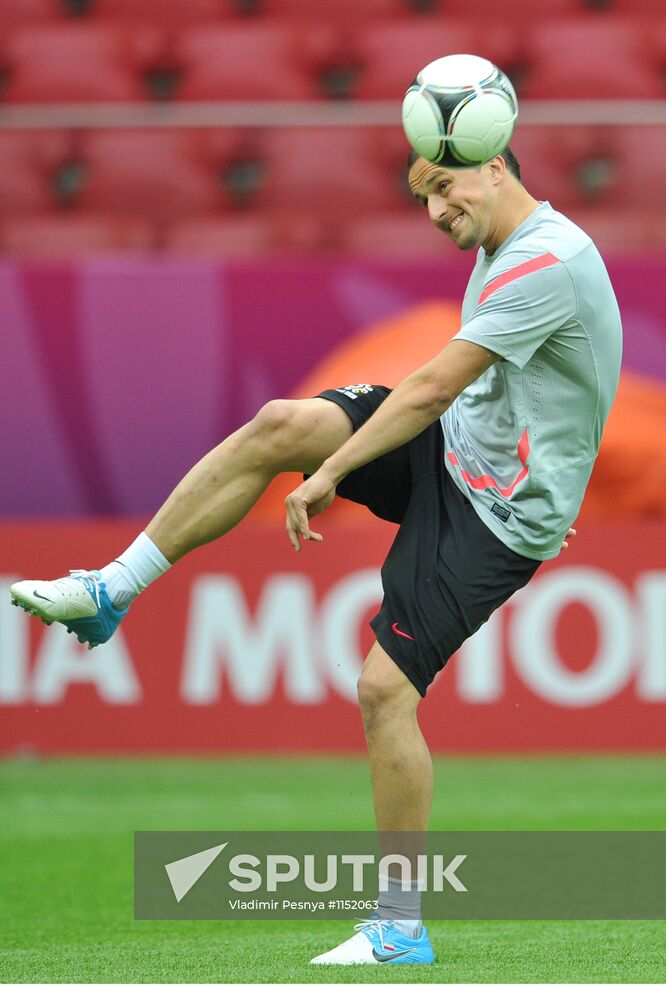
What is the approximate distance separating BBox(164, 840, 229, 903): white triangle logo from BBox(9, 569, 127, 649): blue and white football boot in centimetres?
131

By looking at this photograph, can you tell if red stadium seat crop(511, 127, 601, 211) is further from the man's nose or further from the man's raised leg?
the man's raised leg

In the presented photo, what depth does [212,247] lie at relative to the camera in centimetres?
809

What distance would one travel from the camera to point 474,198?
3.65 metres

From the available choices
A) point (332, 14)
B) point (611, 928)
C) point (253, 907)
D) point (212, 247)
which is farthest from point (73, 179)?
point (611, 928)

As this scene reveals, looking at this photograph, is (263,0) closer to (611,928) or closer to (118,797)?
(118,797)

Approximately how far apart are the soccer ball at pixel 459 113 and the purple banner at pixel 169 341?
385cm

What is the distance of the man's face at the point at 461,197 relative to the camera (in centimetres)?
364

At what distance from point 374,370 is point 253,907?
3401 mm

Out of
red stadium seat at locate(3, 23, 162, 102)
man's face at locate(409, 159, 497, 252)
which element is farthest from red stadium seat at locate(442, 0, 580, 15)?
man's face at locate(409, 159, 497, 252)

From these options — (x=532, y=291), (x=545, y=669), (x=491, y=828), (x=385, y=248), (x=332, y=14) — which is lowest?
(x=491, y=828)

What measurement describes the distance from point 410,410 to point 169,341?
420 cm

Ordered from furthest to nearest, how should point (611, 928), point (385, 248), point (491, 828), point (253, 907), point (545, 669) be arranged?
point (385, 248), point (545, 669), point (491, 828), point (253, 907), point (611, 928)

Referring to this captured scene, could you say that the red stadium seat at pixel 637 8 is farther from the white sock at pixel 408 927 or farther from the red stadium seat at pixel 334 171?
the white sock at pixel 408 927

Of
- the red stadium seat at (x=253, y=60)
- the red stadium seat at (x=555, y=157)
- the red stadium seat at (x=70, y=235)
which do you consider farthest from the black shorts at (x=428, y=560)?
the red stadium seat at (x=253, y=60)
